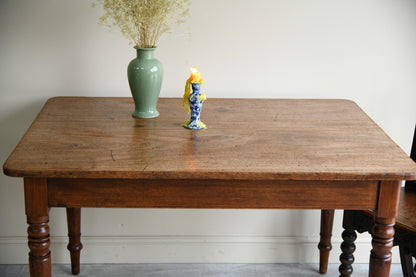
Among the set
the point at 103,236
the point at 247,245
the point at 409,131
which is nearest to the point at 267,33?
the point at 409,131

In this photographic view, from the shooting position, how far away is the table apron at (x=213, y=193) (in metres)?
1.61

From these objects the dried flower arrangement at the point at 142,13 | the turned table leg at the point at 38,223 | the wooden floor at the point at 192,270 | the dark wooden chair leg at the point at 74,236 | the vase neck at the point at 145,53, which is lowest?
the wooden floor at the point at 192,270

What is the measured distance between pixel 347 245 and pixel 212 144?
0.88 m

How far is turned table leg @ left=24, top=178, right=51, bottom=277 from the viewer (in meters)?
1.58

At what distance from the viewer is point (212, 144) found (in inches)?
69.1

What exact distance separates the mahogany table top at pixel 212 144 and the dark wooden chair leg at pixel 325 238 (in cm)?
50

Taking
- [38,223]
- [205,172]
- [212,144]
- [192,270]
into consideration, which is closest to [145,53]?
[212,144]

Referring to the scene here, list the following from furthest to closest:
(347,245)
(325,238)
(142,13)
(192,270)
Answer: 1. (192,270)
2. (325,238)
3. (347,245)
4. (142,13)

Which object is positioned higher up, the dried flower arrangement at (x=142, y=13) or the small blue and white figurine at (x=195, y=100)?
the dried flower arrangement at (x=142, y=13)

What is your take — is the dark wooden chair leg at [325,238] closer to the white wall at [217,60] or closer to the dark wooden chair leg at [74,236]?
the white wall at [217,60]

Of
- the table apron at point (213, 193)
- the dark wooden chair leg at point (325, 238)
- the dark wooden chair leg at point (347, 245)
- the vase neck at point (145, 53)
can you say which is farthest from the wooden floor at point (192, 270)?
the vase neck at point (145, 53)

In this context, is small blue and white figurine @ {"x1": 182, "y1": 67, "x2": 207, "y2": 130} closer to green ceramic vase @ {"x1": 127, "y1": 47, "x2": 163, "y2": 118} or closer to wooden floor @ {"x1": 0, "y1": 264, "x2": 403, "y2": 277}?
green ceramic vase @ {"x1": 127, "y1": 47, "x2": 163, "y2": 118}

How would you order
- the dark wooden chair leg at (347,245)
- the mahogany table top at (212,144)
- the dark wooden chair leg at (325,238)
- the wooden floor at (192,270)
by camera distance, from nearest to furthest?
the mahogany table top at (212,144) → the dark wooden chair leg at (347,245) → the dark wooden chair leg at (325,238) → the wooden floor at (192,270)

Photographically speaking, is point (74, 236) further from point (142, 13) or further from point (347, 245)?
point (347, 245)
